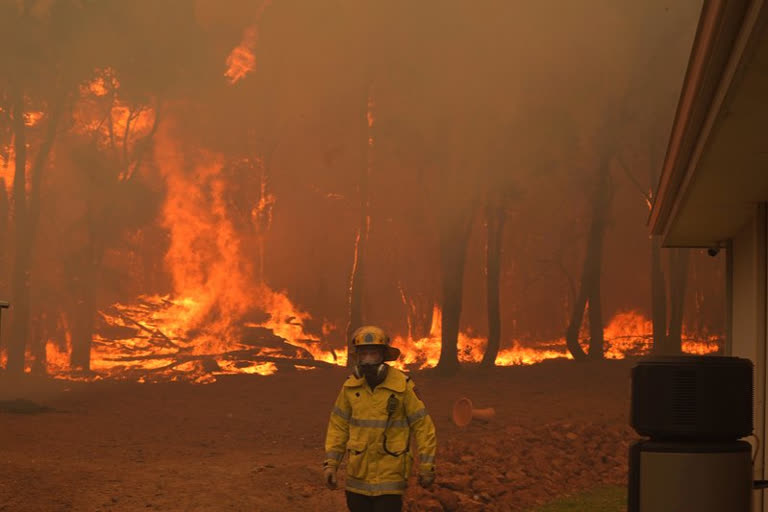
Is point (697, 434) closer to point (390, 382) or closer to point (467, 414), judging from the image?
point (390, 382)

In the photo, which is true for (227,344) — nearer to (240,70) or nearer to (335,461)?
(240,70)

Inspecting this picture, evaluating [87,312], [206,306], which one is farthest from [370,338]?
[206,306]

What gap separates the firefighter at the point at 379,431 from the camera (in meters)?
5.92

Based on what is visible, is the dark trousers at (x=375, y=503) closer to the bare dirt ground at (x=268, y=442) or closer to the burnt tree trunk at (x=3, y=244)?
the bare dirt ground at (x=268, y=442)

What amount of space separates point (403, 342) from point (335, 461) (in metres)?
27.5

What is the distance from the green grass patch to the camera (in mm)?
10953

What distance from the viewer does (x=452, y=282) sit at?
25391 millimetres

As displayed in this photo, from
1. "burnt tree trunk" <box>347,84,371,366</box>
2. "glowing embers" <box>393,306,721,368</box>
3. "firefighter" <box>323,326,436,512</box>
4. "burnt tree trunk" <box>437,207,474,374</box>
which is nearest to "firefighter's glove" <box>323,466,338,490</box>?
"firefighter" <box>323,326,436,512</box>

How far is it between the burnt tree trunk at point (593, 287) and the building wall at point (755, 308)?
57.0 ft

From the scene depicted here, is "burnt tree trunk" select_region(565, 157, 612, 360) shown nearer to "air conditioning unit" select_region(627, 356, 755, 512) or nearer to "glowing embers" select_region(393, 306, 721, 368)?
"glowing embers" select_region(393, 306, 721, 368)

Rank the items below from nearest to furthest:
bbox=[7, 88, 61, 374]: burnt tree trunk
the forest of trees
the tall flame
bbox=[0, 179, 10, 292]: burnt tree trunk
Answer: bbox=[7, 88, 61, 374]: burnt tree trunk → the forest of trees → bbox=[0, 179, 10, 292]: burnt tree trunk → the tall flame

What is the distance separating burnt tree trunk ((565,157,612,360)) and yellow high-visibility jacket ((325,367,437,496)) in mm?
21059

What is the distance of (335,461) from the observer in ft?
20.1

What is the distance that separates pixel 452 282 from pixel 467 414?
663 centimetres
